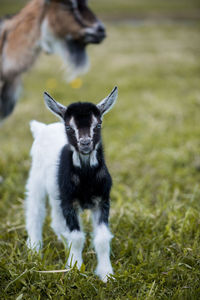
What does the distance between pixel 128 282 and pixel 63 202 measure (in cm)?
85

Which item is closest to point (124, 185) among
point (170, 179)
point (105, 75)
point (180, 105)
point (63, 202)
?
point (170, 179)

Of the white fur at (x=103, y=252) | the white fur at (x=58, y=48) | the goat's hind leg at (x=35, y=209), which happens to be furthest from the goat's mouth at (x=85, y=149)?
Result: the white fur at (x=58, y=48)

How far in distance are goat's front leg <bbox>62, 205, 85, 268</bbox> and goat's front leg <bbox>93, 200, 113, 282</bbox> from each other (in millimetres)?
140

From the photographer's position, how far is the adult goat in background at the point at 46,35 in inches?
193

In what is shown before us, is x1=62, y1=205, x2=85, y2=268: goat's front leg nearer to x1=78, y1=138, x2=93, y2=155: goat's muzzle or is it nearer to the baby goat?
the baby goat

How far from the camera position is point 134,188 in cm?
501

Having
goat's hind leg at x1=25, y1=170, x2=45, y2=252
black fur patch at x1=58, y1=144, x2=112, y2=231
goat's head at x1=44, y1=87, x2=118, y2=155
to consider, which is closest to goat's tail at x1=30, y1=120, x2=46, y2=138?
goat's hind leg at x1=25, y1=170, x2=45, y2=252

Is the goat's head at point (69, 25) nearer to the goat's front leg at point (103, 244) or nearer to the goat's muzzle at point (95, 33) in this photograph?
the goat's muzzle at point (95, 33)

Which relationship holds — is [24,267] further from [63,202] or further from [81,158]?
[81,158]

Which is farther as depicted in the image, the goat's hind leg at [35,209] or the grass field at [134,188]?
the goat's hind leg at [35,209]

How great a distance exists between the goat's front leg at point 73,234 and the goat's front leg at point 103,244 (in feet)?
0.46

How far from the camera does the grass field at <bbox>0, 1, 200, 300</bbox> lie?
106 inches

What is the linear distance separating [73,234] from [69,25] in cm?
339

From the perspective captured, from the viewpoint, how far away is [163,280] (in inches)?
107
